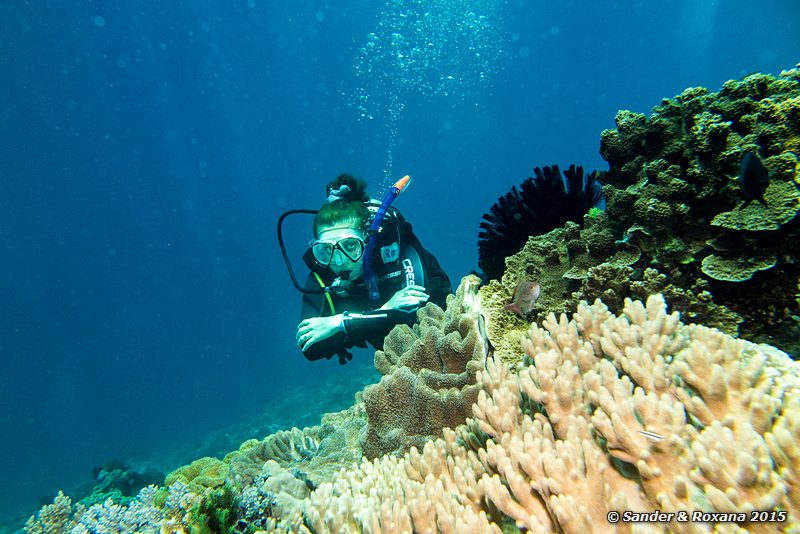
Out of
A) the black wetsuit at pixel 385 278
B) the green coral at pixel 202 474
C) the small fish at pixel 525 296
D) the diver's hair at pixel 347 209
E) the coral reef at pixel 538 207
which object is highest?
the diver's hair at pixel 347 209

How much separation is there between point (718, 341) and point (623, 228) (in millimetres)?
1708

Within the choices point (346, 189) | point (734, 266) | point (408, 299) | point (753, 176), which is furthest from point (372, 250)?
point (753, 176)

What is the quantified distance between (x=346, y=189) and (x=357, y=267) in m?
1.62

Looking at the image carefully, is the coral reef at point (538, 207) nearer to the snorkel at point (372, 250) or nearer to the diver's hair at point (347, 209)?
the snorkel at point (372, 250)

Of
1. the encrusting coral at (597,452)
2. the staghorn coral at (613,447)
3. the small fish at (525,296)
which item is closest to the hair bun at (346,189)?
the small fish at (525,296)

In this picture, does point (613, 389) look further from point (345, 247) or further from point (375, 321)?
point (345, 247)

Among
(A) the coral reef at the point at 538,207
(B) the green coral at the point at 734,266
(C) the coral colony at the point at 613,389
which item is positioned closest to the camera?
(C) the coral colony at the point at 613,389

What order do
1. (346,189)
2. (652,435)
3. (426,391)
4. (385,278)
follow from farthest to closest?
(346,189) → (385,278) → (426,391) → (652,435)

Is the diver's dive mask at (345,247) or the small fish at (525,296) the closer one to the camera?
the small fish at (525,296)

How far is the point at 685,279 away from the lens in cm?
255

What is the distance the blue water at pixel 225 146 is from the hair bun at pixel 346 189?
42209 millimetres

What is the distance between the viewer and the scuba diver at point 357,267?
4.96 metres

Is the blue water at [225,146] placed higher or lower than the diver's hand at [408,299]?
higher

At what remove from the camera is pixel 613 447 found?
4.18 ft
